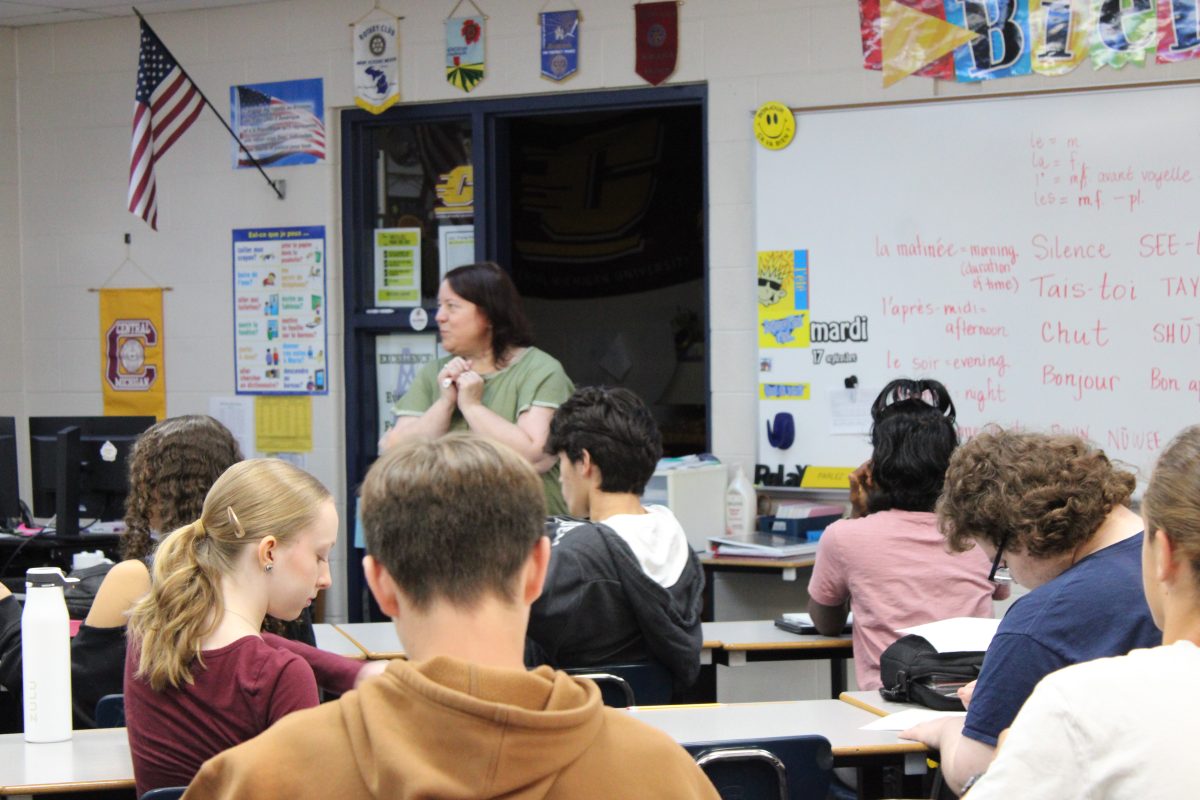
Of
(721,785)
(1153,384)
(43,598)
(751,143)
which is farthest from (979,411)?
(43,598)

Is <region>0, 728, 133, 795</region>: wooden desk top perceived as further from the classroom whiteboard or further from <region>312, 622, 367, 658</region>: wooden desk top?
the classroom whiteboard

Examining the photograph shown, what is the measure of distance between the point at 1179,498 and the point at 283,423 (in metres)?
4.71

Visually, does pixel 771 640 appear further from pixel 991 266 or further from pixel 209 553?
pixel 991 266

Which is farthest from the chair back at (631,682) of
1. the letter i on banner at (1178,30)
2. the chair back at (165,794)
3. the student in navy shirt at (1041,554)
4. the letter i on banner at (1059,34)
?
the letter i on banner at (1178,30)

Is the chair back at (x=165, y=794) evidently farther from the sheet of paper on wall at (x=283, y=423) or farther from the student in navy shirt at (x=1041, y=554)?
the sheet of paper on wall at (x=283, y=423)

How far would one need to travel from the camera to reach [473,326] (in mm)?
4473

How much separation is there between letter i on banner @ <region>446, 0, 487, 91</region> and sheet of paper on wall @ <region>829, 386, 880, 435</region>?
1.79 m

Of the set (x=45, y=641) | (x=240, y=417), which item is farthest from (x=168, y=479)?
(x=240, y=417)

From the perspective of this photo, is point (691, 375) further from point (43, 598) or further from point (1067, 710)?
point (1067, 710)

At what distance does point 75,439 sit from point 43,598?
94.2 inches

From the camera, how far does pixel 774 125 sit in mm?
4852

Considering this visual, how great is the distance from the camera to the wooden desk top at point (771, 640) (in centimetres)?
335

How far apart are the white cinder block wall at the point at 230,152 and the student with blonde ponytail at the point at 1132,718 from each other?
138 inches

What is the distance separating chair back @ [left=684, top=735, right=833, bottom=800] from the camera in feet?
7.12
